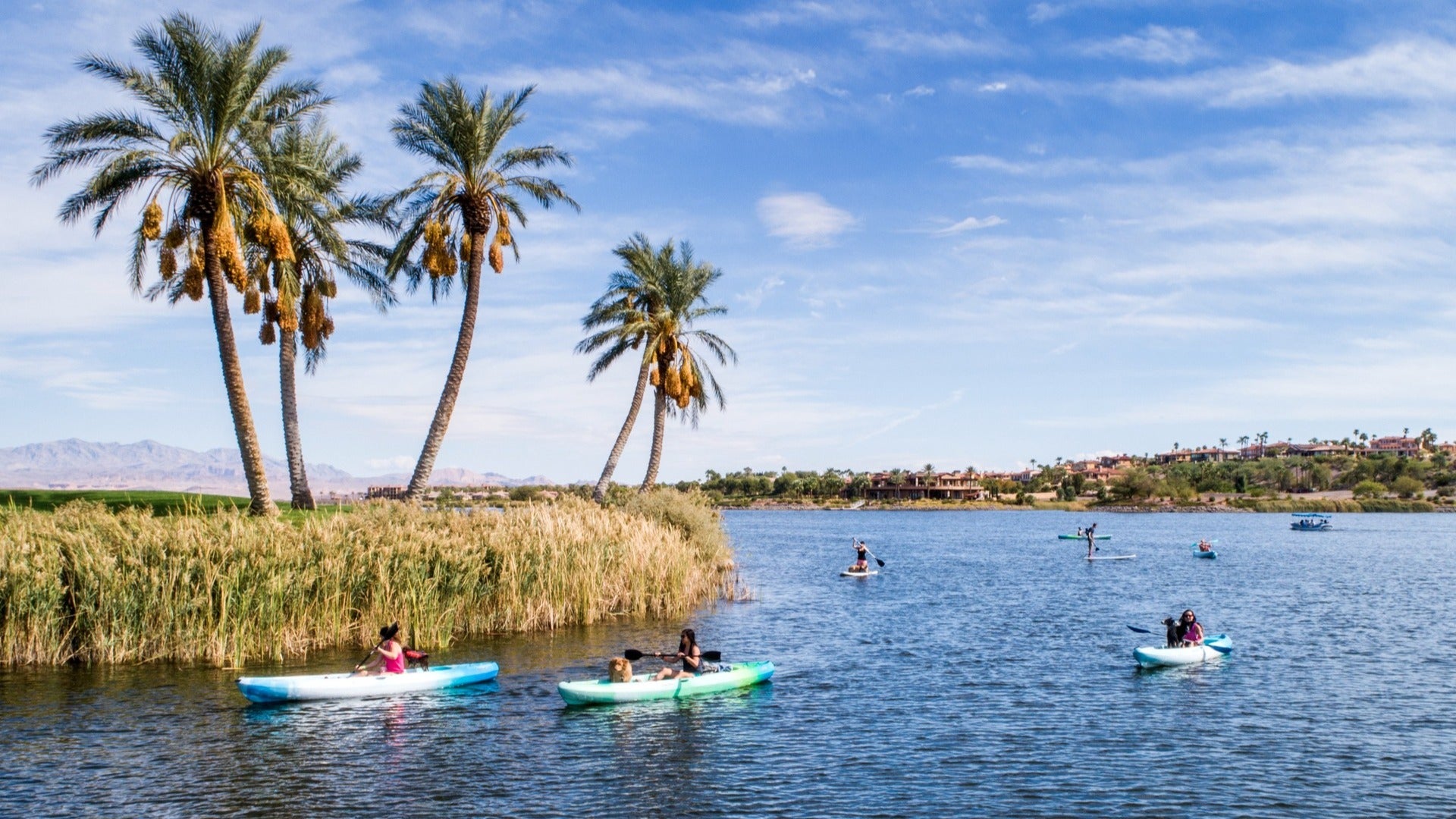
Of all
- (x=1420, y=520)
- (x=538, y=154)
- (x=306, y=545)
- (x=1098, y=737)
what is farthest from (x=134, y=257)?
(x=1420, y=520)

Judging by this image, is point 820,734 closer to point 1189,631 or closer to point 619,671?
point 619,671

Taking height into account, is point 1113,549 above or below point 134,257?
below

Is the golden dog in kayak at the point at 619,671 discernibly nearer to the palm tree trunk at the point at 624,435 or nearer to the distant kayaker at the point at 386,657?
the distant kayaker at the point at 386,657

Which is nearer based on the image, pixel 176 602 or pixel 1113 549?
pixel 176 602

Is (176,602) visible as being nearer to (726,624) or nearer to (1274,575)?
(726,624)

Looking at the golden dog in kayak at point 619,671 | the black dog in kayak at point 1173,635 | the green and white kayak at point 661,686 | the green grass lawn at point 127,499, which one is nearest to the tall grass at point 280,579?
the green and white kayak at point 661,686

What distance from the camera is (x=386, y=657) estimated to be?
76.1 feet

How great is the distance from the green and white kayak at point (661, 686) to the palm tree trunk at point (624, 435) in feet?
102

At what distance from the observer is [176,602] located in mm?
23625

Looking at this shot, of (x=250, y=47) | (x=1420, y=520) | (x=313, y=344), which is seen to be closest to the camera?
(x=250, y=47)

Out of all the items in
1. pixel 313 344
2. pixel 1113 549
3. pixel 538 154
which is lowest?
pixel 1113 549

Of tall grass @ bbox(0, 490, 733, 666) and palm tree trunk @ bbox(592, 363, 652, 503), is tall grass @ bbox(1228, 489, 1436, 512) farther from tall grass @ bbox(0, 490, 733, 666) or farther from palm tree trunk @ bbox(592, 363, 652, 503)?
tall grass @ bbox(0, 490, 733, 666)

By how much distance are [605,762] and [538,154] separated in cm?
3082

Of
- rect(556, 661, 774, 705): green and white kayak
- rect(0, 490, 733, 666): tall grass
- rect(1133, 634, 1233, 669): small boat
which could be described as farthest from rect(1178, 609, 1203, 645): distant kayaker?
rect(0, 490, 733, 666): tall grass
